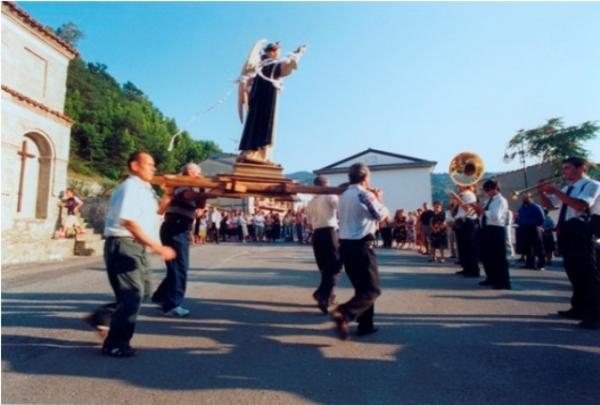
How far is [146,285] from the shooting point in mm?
3711

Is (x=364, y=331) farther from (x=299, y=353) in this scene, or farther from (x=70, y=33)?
(x=70, y=33)

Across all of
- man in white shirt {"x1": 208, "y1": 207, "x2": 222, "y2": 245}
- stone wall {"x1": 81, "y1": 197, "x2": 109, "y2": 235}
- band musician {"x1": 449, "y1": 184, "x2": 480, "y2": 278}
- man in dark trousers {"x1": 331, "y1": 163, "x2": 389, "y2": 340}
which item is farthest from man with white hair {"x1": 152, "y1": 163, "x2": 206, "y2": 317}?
man in white shirt {"x1": 208, "y1": 207, "x2": 222, "y2": 245}

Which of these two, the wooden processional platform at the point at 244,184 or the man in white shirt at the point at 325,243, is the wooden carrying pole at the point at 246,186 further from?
the man in white shirt at the point at 325,243

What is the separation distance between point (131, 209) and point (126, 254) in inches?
16.8

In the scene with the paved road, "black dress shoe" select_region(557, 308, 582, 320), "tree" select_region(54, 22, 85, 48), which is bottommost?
the paved road

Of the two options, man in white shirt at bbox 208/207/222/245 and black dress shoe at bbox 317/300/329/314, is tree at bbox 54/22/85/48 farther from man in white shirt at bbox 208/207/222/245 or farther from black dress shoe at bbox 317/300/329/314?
black dress shoe at bbox 317/300/329/314

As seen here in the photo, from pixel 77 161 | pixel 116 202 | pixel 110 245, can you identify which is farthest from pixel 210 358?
pixel 77 161

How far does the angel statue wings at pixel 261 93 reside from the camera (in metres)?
5.96

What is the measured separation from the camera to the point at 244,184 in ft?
15.1

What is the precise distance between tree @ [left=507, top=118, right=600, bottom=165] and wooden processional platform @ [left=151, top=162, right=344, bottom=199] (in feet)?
97.0

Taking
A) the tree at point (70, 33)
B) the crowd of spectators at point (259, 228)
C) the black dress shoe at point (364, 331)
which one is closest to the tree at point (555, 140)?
the crowd of spectators at point (259, 228)

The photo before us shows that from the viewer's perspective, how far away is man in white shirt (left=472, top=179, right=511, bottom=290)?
691 centimetres

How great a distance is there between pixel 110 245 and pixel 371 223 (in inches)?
106

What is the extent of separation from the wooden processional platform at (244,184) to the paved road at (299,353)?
1.60m
